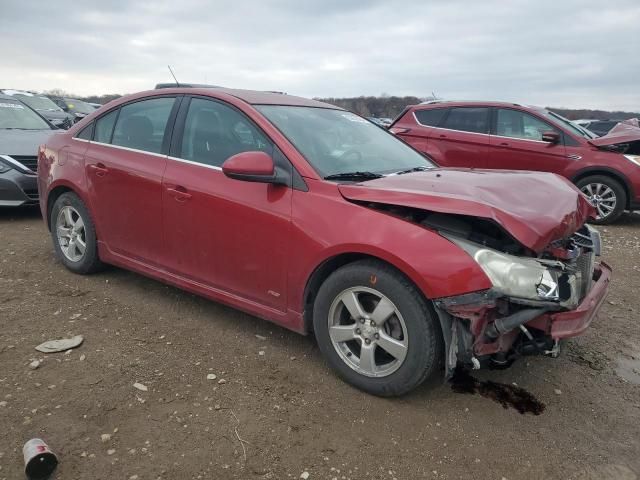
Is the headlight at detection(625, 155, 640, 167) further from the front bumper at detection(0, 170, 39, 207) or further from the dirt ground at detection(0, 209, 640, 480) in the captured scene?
the front bumper at detection(0, 170, 39, 207)

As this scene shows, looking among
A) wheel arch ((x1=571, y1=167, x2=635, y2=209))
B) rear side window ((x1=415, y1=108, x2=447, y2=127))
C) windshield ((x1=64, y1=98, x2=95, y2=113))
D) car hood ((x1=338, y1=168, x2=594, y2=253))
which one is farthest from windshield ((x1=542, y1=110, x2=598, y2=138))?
windshield ((x1=64, y1=98, x2=95, y2=113))

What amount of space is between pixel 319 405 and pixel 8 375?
1.82m

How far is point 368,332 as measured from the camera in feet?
9.18

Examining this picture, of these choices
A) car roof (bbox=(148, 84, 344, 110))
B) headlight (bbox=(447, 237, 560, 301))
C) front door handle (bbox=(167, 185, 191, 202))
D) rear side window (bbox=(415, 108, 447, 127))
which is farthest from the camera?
rear side window (bbox=(415, 108, 447, 127))

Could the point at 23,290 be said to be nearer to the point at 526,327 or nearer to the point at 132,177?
the point at 132,177

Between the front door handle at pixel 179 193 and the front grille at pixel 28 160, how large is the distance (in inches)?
158

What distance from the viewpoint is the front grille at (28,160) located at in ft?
21.5

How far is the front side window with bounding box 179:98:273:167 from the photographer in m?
3.32

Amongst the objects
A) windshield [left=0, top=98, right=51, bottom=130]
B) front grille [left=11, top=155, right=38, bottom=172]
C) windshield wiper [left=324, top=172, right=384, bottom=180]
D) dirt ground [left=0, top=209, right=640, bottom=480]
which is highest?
windshield [left=0, top=98, right=51, bottom=130]

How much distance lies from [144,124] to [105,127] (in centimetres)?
53

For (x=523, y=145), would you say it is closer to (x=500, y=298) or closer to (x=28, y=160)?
(x=500, y=298)

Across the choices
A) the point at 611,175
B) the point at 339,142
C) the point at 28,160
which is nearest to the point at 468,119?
the point at 611,175

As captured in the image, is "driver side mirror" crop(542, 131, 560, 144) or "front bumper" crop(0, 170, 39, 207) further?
"driver side mirror" crop(542, 131, 560, 144)

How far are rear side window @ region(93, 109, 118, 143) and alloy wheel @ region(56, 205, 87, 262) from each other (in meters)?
0.67
